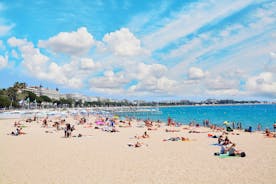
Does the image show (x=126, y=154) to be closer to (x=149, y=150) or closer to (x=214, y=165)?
(x=149, y=150)

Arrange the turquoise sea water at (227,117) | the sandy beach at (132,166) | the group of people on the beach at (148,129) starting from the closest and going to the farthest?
→ the sandy beach at (132,166)
the group of people on the beach at (148,129)
the turquoise sea water at (227,117)

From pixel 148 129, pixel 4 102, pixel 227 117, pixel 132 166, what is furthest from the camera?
pixel 4 102

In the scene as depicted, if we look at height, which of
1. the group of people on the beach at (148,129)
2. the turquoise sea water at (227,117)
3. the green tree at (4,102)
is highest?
the green tree at (4,102)

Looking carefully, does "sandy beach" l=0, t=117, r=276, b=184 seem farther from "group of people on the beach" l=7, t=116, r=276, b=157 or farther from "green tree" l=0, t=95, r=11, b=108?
"green tree" l=0, t=95, r=11, b=108

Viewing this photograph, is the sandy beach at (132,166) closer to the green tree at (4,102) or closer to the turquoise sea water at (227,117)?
the turquoise sea water at (227,117)

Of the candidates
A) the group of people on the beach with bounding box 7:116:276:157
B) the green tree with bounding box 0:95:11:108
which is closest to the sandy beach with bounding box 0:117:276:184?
the group of people on the beach with bounding box 7:116:276:157

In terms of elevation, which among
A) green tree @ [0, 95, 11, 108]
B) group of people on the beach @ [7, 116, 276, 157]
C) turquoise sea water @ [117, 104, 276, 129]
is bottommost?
turquoise sea water @ [117, 104, 276, 129]

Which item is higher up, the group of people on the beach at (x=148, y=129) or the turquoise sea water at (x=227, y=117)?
the group of people on the beach at (x=148, y=129)

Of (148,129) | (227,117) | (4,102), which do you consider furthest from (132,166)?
(4,102)

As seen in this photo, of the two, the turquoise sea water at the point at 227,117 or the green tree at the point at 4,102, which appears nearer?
the turquoise sea water at the point at 227,117

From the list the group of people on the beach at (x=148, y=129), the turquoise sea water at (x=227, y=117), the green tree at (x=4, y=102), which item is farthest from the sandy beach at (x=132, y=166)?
the green tree at (x=4, y=102)

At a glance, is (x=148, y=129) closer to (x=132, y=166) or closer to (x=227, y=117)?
(x=132, y=166)

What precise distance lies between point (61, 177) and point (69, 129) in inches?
523

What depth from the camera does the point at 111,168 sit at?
35.5 feet
